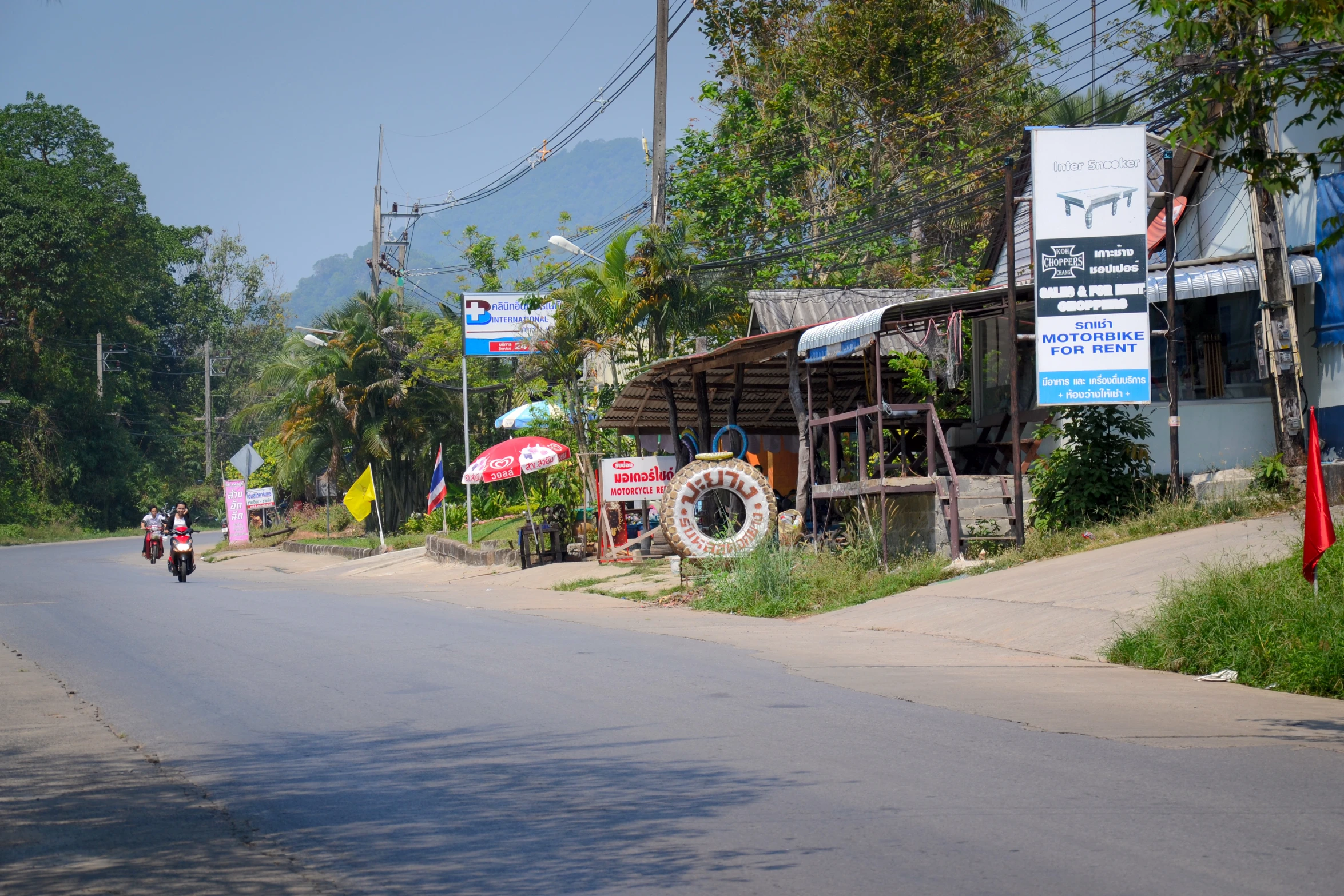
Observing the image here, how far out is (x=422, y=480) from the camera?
140 feet

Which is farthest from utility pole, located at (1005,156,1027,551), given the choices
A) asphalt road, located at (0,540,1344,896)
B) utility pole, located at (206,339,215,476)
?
utility pole, located at (206,339,215,476)

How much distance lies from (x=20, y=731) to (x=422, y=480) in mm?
34694

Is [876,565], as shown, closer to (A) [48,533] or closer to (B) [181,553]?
(B) [181,553]

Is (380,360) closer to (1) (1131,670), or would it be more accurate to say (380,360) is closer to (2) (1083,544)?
(2) (1083,544)

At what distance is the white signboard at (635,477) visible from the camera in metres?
22.2

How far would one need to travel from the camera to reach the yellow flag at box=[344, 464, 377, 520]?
109 feet

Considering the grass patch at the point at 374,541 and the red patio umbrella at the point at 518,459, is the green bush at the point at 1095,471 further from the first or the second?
the grass patch at the point at 374,541

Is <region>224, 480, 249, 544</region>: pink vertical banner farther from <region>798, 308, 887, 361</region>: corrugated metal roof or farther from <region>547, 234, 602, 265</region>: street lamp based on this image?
<region>798, 308, 887, 361</region>: corrugated metal roof

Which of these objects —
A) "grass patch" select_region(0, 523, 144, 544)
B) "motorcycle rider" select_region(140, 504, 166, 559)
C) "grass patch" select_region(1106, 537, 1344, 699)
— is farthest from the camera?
"grass patch" select_region(0, 523, 144, 544)

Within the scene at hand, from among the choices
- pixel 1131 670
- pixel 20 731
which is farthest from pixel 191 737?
pixel 1131 670

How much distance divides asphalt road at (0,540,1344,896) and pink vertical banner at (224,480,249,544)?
32635 mm

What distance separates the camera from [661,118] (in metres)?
27.5

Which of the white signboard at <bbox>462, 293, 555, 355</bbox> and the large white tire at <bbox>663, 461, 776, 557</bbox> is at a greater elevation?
the white signboard at <bbox>462, 293, 555, 355</bbox>

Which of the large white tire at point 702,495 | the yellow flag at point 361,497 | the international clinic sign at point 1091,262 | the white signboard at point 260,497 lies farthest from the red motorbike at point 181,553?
the white signboard at point 260,497
